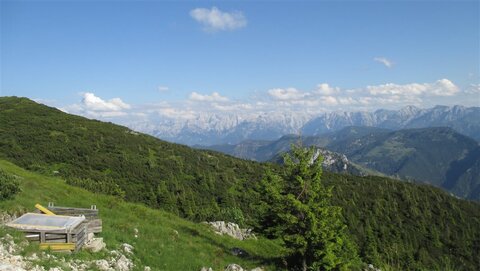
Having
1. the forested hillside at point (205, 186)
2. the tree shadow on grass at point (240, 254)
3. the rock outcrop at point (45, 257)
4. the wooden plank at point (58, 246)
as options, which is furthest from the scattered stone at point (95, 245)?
the forested hillside at point (205, 186)

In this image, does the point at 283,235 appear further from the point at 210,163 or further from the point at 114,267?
the point at 210,163

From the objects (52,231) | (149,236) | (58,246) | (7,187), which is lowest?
(149,236)

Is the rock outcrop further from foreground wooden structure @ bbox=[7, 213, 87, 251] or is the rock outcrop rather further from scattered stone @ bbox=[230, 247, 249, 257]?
scattered stone @ bbox=[230, 247, 249, 257]

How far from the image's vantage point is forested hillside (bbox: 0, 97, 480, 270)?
231 ft

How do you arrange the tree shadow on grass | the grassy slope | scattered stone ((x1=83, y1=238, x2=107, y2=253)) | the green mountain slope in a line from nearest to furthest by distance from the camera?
scattered stone ((x1=83, y1=238, x2=107, y2=253))
the grassy slope
the tree shadow on grass
the green mountain slope

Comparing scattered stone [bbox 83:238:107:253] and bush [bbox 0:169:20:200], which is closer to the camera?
scattered stone [bbox 83:238:107:253]

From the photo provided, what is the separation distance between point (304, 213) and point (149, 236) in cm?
989

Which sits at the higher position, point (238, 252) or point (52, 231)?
point (52, 231)

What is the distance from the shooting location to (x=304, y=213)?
2495 cm

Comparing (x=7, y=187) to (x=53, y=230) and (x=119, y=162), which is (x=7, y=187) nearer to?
(x=53, y=230)

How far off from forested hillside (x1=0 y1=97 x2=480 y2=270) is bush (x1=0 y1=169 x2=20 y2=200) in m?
15.8

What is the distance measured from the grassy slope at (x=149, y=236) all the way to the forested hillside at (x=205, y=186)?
409cm

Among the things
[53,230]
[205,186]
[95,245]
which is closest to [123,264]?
[95,245]

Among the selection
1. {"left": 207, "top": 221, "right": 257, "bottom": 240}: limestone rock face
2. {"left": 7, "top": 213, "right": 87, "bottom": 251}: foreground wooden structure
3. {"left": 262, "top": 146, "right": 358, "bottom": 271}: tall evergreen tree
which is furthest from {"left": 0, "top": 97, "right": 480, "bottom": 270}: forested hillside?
{"left": 7, "top": 213, "right": 87, "bottom": 251}: foreground wooden structure
